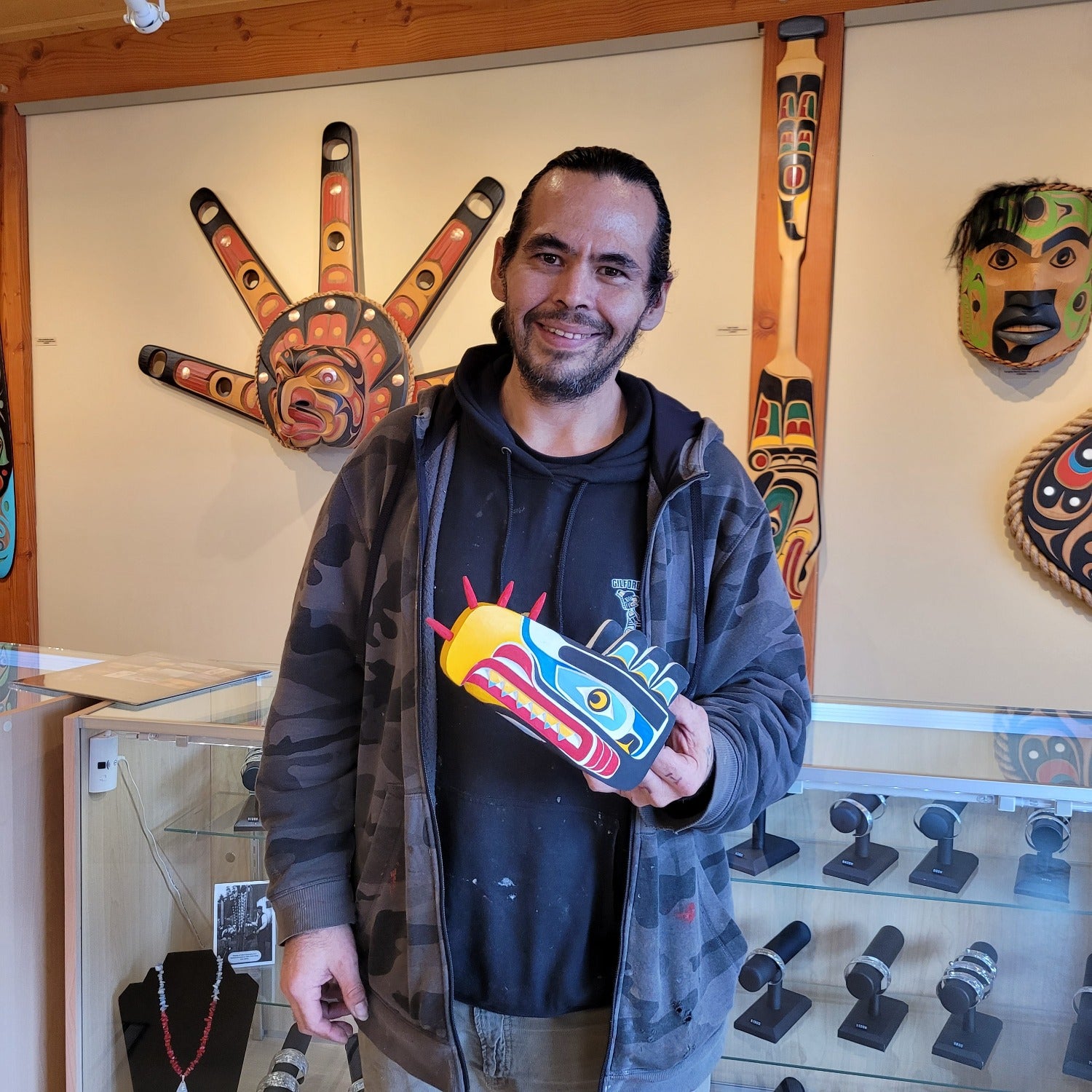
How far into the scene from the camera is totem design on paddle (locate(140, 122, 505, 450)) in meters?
2.23

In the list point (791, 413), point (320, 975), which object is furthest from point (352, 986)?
point (791, 413)

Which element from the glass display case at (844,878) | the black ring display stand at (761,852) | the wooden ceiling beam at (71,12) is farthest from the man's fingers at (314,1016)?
the wooden ceiling beam at (71,12)

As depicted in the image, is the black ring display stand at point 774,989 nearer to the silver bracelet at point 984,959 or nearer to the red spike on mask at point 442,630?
the silver bracelet at point 984,959

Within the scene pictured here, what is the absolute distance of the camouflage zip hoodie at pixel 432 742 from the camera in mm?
775

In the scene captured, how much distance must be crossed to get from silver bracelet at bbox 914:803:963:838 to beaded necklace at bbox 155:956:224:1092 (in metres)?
0.89

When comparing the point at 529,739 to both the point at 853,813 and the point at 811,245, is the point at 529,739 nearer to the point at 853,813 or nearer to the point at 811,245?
the point at 853,813

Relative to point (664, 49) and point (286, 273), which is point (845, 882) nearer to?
point (664, 49)

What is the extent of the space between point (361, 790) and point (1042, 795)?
0.66 metres

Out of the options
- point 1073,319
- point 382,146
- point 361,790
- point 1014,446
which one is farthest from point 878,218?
point 361,790

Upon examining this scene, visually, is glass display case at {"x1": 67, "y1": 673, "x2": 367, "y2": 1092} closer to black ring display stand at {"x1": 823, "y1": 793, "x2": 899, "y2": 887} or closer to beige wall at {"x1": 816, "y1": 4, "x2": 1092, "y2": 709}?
black ring display stand at {"x1": 823, "y1": 793, "x2": 899, "y2": 887}

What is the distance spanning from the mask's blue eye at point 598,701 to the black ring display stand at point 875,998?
614 mm

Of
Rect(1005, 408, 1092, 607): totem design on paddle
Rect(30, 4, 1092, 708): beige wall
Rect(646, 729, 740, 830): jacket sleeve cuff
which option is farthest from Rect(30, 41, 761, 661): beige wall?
Rect(646, 729, 740, 830): jacket sleeve cuff

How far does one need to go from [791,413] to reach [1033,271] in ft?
1.75

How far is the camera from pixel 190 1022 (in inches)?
48.4
